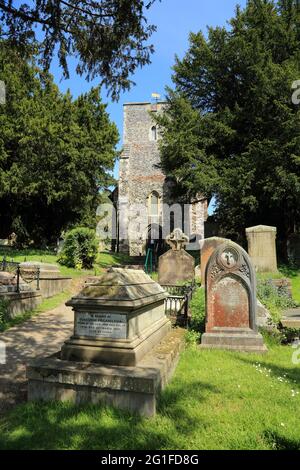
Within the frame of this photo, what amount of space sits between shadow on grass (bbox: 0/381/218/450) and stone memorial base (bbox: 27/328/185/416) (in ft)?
0.36

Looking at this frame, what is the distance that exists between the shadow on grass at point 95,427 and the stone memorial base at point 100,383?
110 millimetres

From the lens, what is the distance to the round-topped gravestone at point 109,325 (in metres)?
4.30

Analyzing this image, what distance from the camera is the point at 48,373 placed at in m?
4.12

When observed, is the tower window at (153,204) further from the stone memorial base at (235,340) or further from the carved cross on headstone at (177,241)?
the stone memorial base at (235,340)

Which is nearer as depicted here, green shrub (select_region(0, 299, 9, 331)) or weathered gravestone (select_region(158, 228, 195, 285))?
green shrub (select_region(0, 299, 9, 331))

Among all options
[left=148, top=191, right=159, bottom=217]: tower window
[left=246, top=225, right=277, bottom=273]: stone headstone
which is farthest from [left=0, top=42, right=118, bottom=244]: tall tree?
[left=246, top=225, right=277, bottom=273]: stone headstone

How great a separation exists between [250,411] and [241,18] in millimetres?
21953

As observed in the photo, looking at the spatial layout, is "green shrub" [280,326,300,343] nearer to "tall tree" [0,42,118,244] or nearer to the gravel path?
the gravel path

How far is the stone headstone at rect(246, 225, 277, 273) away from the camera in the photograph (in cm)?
1442

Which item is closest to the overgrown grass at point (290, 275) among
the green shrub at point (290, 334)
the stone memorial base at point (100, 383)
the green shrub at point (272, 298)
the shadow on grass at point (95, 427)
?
the green shrub at point (272, 298)
